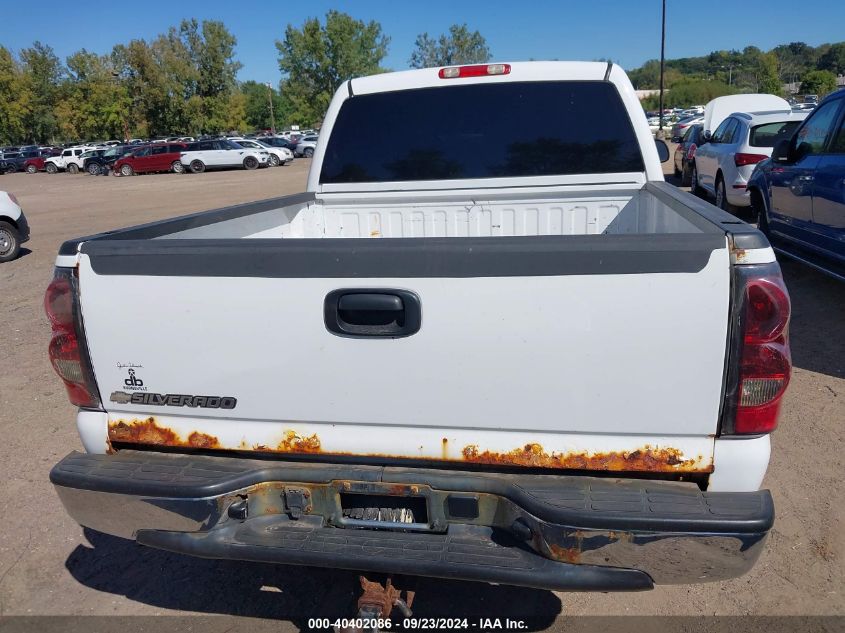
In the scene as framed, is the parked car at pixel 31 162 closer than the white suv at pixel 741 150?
No

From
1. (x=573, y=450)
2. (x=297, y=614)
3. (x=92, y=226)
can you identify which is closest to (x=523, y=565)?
(x=573, y=450)

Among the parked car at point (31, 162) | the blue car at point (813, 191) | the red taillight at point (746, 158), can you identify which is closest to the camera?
the blue car at point (813, 191)

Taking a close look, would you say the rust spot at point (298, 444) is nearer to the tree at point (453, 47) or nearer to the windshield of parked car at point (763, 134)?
the windshield of parked car at point (763, 134)

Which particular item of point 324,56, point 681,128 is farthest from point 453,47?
point 681,128

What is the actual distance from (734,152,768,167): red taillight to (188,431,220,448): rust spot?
396 inches

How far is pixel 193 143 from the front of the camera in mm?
Answer: 37312

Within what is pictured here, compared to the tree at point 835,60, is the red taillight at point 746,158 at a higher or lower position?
lower

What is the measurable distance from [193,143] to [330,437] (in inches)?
1507

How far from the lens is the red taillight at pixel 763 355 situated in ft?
6.50

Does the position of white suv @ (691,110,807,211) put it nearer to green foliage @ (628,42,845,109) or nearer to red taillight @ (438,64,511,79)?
red taillight @ (438,64,511,79)

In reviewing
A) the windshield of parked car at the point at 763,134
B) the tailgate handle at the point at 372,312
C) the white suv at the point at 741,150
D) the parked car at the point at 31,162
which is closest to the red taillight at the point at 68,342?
the tailgate handle at the point at 372,312

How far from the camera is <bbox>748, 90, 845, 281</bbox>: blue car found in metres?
5.84

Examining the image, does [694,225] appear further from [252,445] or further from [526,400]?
[252,445]

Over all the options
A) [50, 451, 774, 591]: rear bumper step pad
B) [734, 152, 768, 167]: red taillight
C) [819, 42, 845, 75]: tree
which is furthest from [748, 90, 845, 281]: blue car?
[819, 42, 845, 75]: tree
